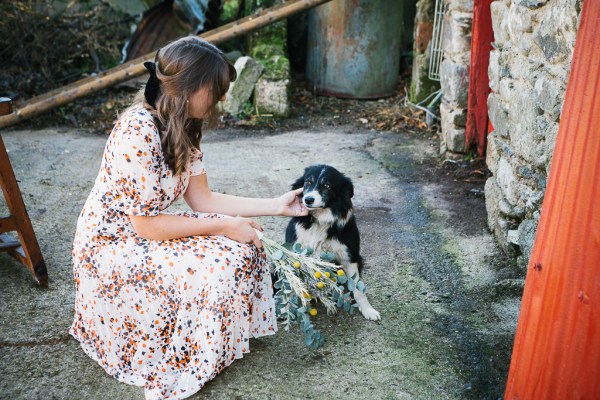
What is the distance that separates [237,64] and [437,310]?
195 inches

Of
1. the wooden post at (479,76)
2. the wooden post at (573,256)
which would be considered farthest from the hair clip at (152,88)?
the wooden post at (479,76)

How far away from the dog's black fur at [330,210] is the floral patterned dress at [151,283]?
0.65m

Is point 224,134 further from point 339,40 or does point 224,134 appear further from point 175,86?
point 175,86

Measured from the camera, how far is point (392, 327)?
126 inches

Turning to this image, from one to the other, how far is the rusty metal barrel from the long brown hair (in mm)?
5682

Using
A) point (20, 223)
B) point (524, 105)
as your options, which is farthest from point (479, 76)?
point (20, 223)

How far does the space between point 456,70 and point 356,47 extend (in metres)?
2.64

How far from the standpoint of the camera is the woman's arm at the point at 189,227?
2564 mm

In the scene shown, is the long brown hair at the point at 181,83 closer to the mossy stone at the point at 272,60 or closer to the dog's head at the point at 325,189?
the dog's head at the point at 325,189

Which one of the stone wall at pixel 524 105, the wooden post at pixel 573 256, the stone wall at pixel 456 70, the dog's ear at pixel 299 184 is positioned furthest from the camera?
the stone wall at pixel 456 70

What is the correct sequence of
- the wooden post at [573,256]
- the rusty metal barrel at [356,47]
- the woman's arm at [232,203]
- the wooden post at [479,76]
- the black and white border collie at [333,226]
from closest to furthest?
the wooden post at [573,256] < the woman's arm at [232,203] < the black and white border collie at [333,226] < the wooden post at [479,76] < the rusty metal barrel at [356,47]

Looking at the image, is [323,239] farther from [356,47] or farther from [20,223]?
[356,47]

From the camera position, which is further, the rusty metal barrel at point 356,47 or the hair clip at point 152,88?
the rusty metal barrel at point 356,47

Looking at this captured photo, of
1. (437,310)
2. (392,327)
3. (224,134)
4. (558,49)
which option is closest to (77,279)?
(392,327)
